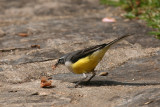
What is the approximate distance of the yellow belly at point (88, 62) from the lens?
520cm

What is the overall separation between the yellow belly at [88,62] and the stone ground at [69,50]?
0.23 m

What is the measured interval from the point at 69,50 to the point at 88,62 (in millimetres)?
1342

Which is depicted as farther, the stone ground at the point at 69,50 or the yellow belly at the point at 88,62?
the yellow belly at the point at 88,62

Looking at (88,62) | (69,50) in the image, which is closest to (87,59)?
(88,62)

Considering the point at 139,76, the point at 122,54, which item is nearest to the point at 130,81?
the point at 139,76

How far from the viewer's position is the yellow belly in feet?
17.1

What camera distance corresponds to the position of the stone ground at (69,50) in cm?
440

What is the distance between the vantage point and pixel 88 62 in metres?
5.25

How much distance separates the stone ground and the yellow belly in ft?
0.75

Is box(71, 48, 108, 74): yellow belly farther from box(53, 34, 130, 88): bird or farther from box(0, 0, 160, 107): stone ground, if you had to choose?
box(0, 0, 160, 107): stone ground

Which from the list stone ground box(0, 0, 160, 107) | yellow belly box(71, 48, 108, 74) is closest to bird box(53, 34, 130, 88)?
yellow belly box(71, 48, 108, 74)

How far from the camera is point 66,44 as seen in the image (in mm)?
6797

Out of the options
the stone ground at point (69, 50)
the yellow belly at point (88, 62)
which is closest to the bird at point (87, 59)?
the yellow belly at point (88, 62)

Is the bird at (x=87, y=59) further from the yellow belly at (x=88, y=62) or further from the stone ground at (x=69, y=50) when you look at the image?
the stone ground at (x=69, y=50)
